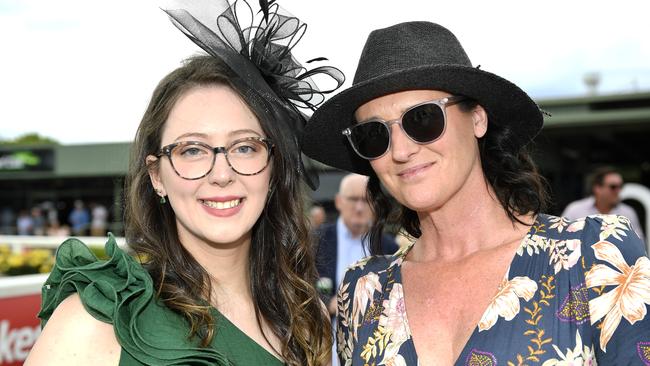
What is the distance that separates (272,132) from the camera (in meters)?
2.45

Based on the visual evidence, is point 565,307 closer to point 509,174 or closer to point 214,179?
point 509,174

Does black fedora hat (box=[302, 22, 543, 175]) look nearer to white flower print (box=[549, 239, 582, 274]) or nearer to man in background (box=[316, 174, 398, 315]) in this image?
white flower print (box=[549, 239, 582, 274])

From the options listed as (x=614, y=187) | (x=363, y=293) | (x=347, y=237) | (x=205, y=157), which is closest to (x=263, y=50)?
(x=205, y=157)

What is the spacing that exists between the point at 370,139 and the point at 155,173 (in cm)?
78

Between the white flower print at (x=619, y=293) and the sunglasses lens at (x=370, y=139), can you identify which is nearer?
the white flower print at (x=619, y=293)

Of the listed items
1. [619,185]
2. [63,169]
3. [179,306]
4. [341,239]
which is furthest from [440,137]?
[63,169]

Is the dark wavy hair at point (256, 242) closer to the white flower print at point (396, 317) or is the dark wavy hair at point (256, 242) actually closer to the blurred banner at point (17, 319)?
the white flower print at point (396, 317)

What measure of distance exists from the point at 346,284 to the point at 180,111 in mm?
934

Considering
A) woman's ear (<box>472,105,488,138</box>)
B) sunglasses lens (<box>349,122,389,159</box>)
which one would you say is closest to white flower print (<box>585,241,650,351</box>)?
woman's ear (<box>472,105,488,138</box>)

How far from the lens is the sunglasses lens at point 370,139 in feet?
7.68

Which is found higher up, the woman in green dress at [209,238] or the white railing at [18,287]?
the woman in green dress at [209,238]

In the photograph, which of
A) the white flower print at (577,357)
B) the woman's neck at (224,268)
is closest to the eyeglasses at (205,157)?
the woman's neck at (224,268)

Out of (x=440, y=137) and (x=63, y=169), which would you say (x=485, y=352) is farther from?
(x=63, y=169)

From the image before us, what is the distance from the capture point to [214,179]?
2.28 m
